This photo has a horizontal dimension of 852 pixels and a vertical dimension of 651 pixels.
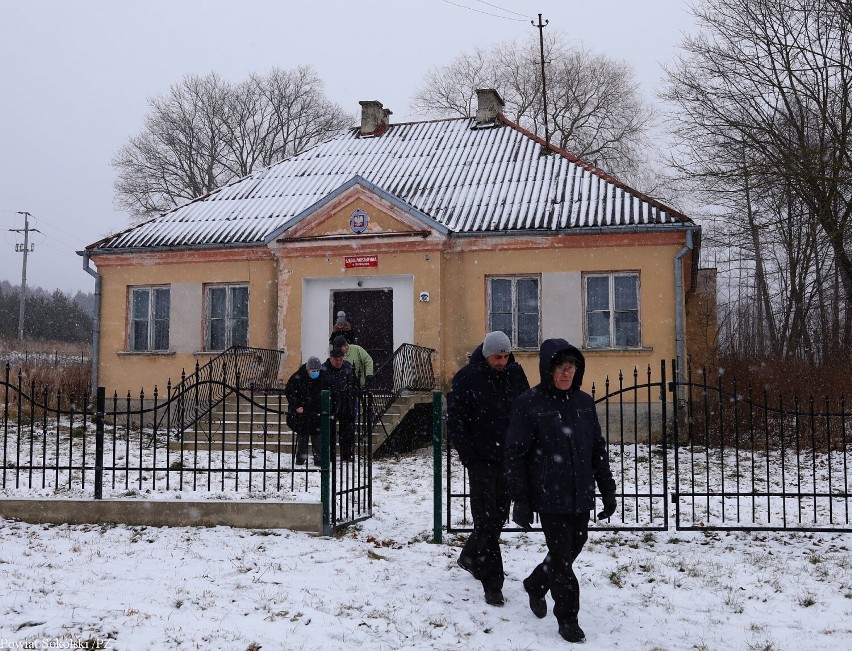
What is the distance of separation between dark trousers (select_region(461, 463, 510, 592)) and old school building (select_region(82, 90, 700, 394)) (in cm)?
987

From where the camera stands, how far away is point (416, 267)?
1628cm

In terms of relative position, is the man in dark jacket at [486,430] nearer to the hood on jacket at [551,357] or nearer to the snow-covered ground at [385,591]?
the snow-covered ground at [385,591]

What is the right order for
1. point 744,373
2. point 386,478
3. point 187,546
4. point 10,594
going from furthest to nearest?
point 744,373 < point 386,478 < point 187,546 < point 10,594

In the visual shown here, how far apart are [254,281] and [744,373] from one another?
1169 centimetres

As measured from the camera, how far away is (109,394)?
17.8 m

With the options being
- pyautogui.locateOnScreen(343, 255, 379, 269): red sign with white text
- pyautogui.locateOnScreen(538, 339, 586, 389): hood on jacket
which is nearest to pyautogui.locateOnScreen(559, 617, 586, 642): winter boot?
pyautogui.locateOnScreen(538, 339, 586, 389): hood on jacket

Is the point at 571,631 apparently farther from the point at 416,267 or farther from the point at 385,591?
the point at 416,267

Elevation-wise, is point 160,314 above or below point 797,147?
below

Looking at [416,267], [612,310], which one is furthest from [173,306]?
[612,310]

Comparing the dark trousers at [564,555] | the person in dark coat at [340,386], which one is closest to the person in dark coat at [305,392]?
the person in dark coat at [340,386]

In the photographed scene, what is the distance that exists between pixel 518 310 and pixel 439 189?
3441 mm

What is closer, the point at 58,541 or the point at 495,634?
the point at 495,634

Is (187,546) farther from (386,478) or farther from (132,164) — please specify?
(132,164)

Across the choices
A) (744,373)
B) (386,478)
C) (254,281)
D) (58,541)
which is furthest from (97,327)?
(744,373)
